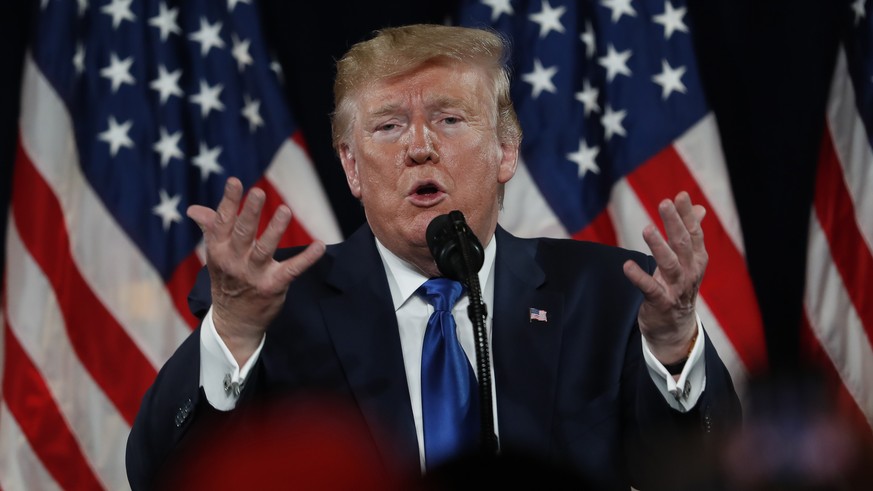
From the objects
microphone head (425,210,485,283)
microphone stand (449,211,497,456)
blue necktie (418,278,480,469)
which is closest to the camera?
microphone stand (449,211,497,456)

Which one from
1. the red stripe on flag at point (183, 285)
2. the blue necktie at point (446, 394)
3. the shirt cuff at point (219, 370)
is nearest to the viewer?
the shirt cuff at point (219, 370)

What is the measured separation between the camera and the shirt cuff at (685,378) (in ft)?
6.03

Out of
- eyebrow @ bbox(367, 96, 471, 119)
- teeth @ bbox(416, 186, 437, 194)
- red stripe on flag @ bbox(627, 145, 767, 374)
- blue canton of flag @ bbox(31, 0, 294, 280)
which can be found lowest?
red stripe on flag @ bbox(627, 145, 767, 374)

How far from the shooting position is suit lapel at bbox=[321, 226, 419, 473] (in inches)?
77.5

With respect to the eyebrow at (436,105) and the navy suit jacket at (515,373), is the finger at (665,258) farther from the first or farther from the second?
the eyebrow at (436,105)

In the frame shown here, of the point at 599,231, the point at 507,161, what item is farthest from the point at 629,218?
the point at 507,161

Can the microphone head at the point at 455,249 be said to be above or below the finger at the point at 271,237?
below

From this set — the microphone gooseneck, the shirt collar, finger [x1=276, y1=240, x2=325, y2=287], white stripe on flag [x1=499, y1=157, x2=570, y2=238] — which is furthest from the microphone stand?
white stripe on flag [x1=499, y1=157, x2=570, y2=238]

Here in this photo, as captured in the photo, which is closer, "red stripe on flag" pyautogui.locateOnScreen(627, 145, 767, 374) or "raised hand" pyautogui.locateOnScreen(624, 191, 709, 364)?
"raised hand" pyautogui.locateOnScreen(624, 191, 709, 364)

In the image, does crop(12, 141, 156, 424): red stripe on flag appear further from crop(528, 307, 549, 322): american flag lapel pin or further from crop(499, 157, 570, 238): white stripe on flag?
crop(528, 307, 549, 322): american flag lapel pin

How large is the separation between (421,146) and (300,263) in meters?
0.56

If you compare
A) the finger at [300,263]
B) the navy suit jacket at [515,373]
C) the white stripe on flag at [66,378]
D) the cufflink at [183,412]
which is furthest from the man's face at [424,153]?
the white stripe on flag at [66,378]

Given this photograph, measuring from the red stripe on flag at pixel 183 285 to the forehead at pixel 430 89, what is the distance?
131cm

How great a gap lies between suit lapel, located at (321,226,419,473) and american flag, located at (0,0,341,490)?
117 centimetres
